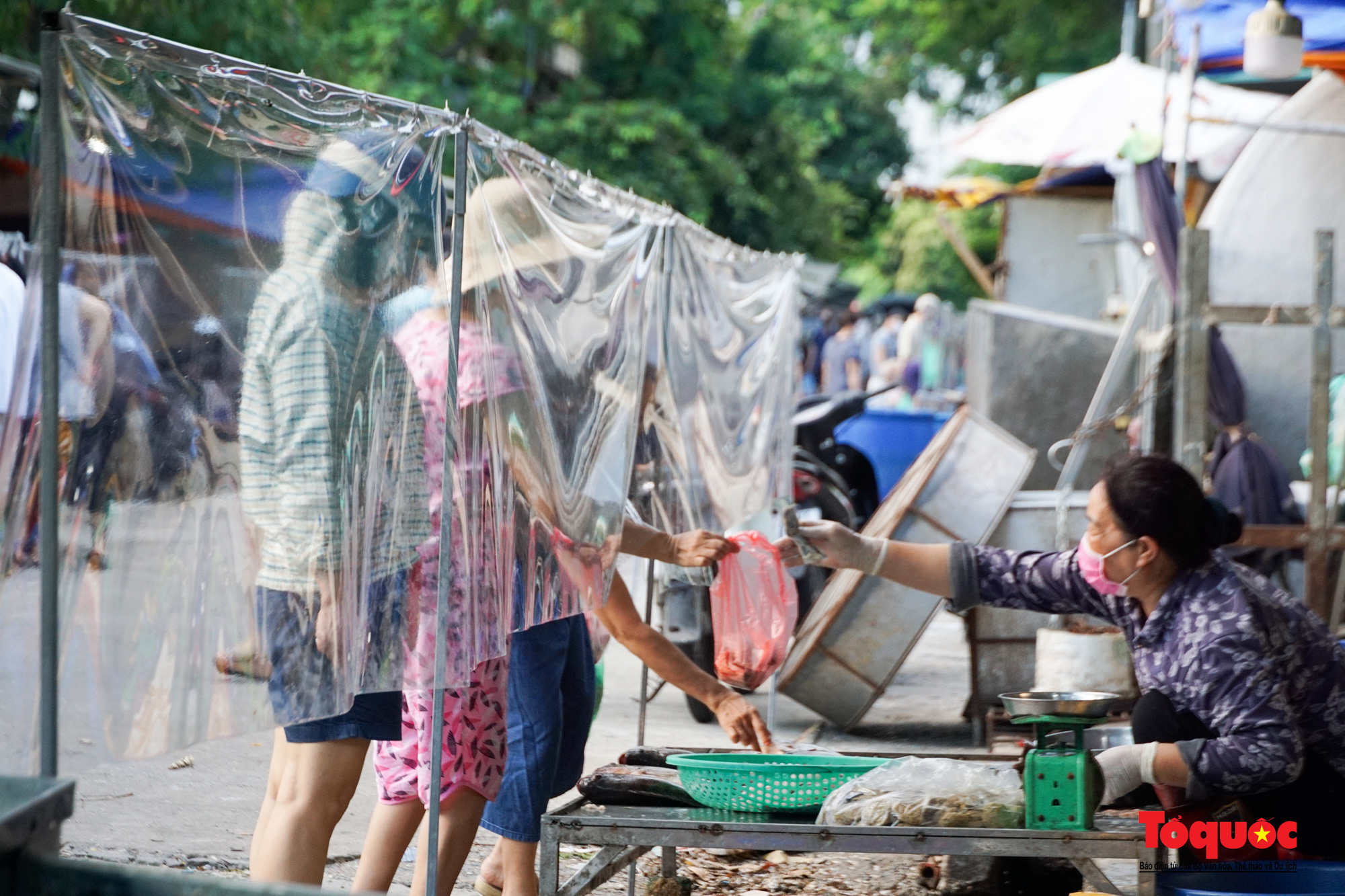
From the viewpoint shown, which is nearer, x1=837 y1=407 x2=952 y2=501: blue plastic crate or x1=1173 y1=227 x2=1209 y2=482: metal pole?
x1=1173 y1=227 x2=1209 y2=482: metal pole

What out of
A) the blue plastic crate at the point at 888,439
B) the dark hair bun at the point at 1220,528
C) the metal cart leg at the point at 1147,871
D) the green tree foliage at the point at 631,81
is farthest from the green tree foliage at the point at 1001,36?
the metal cart leg at the point at 1147,871

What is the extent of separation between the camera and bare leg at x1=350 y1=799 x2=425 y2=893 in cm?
277

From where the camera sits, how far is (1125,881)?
150 inches

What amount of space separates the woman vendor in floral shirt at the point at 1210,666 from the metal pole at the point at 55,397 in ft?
6.70

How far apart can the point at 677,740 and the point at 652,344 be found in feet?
6.79

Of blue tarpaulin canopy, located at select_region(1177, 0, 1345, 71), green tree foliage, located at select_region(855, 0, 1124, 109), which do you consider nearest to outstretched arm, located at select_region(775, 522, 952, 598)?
blue tarpaulin canopy, located at select_region(1177, 0, 1345, 71)

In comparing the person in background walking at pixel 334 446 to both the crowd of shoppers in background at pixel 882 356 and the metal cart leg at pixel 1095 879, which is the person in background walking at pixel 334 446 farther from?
the crowd of shoppers in background at pixel 882 356

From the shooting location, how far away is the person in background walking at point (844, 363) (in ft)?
55.0

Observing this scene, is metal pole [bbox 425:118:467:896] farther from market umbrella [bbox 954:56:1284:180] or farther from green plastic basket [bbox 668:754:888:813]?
market umbrella [bbox 954:56:1284:180]

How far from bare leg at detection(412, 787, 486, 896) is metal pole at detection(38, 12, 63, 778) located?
3.68 feet

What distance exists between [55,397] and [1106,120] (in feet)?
25.2

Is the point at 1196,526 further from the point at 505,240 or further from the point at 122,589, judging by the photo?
the point at 122,589

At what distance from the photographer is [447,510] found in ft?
7.83

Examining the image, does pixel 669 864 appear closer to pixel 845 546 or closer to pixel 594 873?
pixel 594 873
